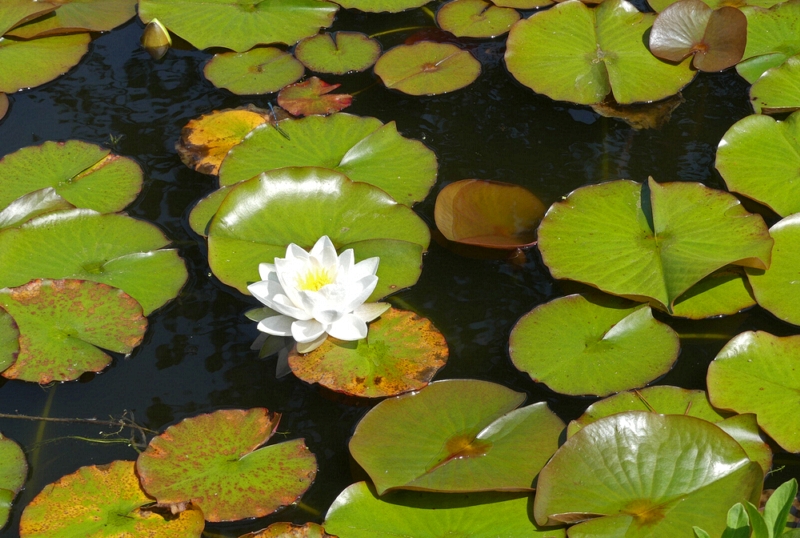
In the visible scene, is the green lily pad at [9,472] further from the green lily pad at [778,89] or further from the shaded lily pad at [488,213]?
the green lily pad at [778,89]

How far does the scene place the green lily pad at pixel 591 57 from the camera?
358cm

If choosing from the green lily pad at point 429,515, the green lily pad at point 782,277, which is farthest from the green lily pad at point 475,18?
the green lily pad at point 429,515

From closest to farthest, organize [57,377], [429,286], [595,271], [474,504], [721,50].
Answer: [474,504] < [57,377] < [595,271] < [429,286] < [721,50]

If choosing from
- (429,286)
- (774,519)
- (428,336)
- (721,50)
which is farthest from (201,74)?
(774,519)

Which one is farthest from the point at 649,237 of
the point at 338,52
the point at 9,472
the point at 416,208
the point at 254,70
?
the point at 9,472

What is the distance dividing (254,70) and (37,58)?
1192mm

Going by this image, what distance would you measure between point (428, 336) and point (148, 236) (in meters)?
1.26

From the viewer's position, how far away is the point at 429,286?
9.39 ft

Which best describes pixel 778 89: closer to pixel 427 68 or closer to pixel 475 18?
pixel 475 18

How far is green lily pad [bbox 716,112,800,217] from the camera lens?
2959 millimetres

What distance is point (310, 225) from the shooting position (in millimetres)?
2799

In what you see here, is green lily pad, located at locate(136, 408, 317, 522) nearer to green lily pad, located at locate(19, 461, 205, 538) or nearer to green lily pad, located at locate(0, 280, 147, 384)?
green lily pad, located at locate(19, 461, 205, 538)

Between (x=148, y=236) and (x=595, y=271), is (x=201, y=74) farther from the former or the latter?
(x=595, y=271)

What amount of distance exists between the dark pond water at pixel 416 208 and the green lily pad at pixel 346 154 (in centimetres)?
13
